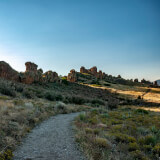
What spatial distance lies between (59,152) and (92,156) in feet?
4.00

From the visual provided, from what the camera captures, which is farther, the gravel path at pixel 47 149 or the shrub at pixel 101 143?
the shrub at pixel 101 143

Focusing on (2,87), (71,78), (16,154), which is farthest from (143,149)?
(71,78)

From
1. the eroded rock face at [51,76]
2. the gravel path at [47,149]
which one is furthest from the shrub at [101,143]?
the eroded rock face at [51,76]

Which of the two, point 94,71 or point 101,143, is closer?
point 101,143

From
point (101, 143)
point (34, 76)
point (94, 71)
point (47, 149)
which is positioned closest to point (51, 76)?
point (34, 76)

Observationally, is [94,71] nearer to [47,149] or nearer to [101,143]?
[101,143]

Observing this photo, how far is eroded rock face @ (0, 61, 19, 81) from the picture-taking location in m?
33.6

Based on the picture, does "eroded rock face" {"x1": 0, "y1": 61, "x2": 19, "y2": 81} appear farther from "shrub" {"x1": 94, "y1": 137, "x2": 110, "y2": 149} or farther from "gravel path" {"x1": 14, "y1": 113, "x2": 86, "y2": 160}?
"shrub" {"x1": 94, "y1": 137, "x2": 110, "y2": 149}

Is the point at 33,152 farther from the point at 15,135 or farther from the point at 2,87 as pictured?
the point at 2,87

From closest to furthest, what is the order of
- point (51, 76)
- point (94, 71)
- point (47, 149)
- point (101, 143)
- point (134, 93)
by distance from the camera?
1. point (47, 149)
2. point (101, 143)
3. point (51, 76)
4. point (134, 93)
5. point (94, 71)

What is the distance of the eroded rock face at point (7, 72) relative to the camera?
3364 centimetres

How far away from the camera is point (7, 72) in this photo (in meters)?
34.4

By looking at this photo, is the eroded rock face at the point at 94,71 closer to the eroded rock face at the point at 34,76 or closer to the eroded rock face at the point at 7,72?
the eroded rock face at the point at 34,76

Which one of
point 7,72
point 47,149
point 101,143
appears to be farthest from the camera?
point 7,72
